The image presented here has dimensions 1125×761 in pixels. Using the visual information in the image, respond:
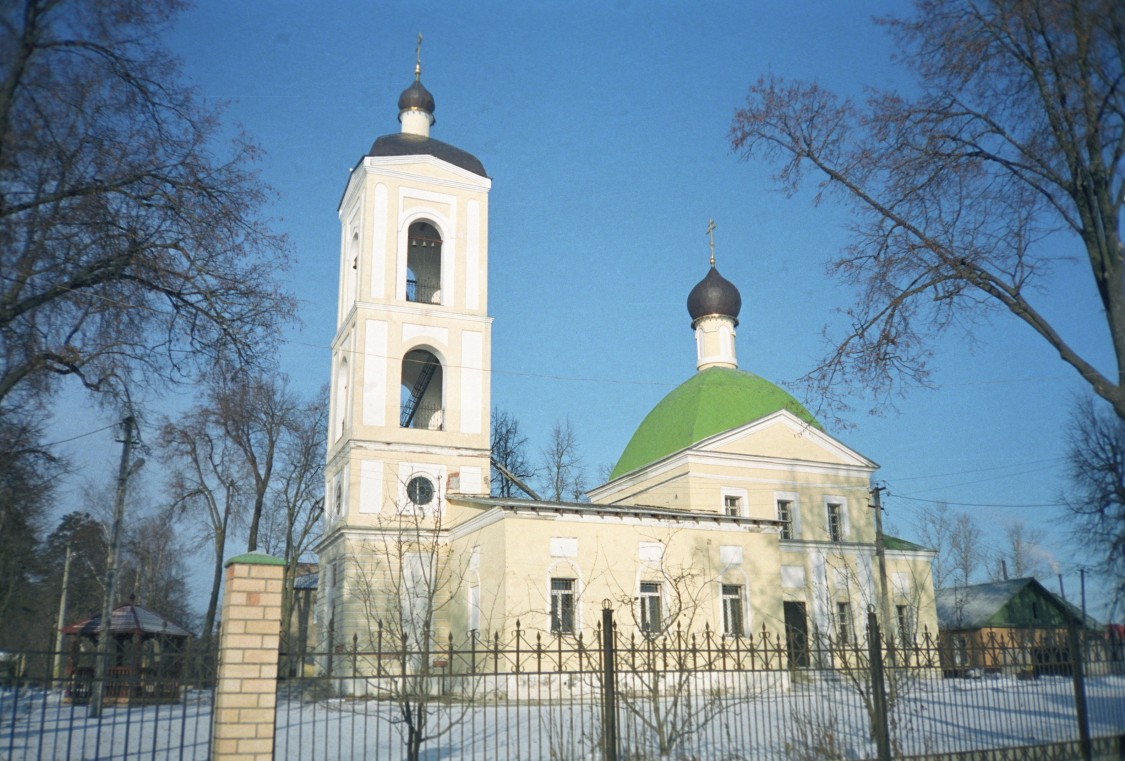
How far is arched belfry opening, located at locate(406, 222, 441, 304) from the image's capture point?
102ft

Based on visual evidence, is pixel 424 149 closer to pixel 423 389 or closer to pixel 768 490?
pixel 423 389

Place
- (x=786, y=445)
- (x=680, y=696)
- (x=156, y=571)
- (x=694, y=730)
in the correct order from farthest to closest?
(x=156, y=571) → (x=786, y=445) → (x=680, y=696) → (x=694, y=730)

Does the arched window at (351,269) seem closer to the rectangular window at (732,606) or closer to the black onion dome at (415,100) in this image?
the black onion dome at (415,100)

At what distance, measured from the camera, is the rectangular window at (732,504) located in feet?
99.4

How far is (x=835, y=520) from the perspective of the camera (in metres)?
31.8

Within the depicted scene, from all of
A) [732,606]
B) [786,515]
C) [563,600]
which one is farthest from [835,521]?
[563,600]

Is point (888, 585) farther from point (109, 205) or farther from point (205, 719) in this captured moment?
point (109, 205)

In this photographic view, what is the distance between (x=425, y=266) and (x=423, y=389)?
14.1 feet

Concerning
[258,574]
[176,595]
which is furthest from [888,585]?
[176,595]

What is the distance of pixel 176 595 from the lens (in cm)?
5981

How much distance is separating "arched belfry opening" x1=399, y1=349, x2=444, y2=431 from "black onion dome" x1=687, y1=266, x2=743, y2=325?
A: 37.1ft

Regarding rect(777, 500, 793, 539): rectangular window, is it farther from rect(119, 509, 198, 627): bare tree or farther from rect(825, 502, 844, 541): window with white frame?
rect(119, 509, 198, 627): bare tree

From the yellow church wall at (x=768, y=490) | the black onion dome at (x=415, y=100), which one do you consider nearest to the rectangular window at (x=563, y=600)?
the yellow church wall at (x=768, y=490)

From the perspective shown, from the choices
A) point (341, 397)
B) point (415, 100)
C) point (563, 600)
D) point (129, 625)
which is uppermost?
point (415, 100)
